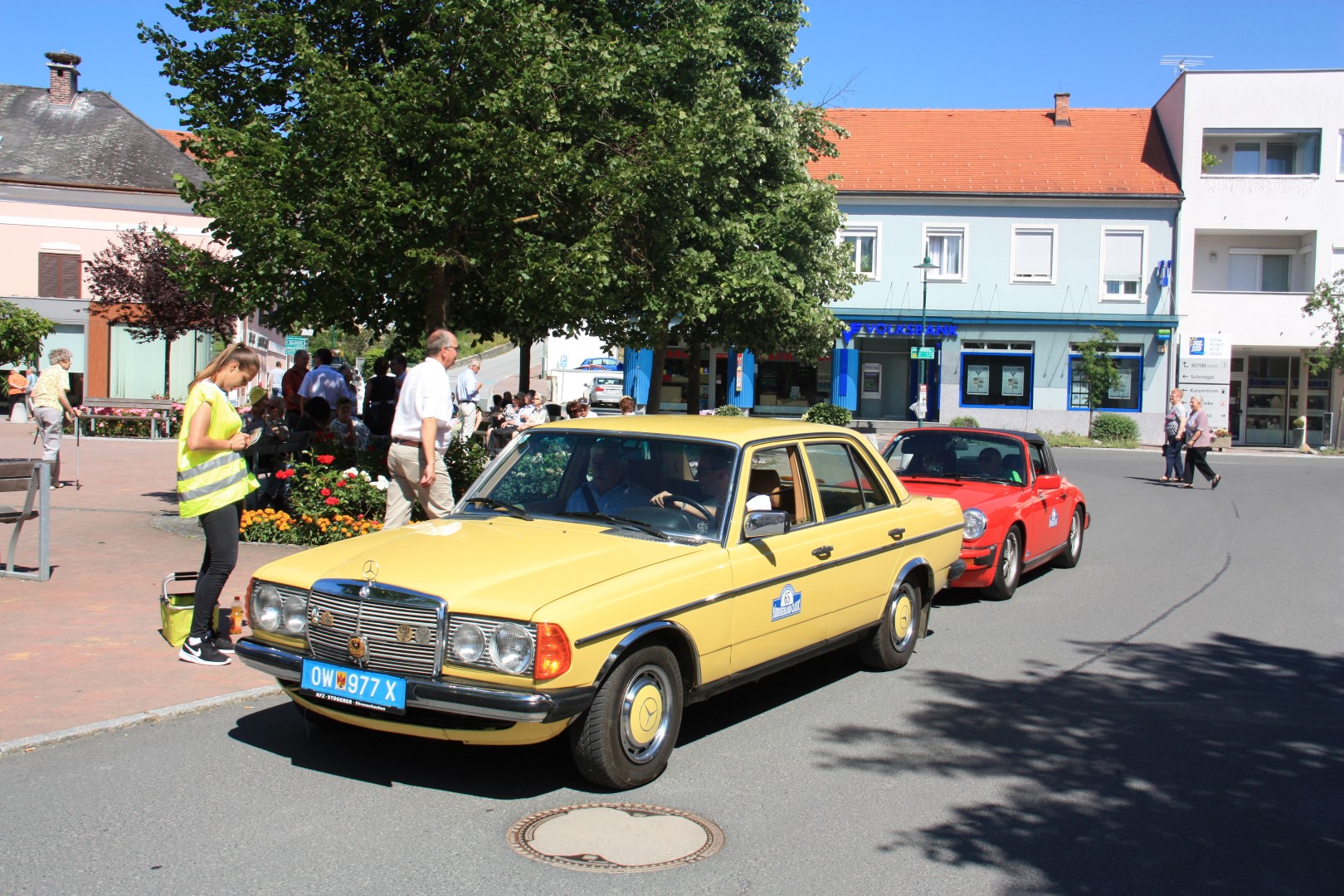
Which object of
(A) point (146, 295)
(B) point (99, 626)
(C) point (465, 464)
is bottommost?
(B) point (99, 626)

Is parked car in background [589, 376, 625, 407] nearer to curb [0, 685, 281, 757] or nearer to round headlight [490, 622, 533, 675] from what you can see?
curb [0, 685, 281, 757]

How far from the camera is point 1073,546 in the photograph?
11781 millimetres

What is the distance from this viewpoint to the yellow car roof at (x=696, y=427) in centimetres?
605

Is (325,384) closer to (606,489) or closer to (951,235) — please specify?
(606,489)

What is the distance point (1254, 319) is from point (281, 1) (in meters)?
33.4

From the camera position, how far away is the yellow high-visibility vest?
6.41 meters

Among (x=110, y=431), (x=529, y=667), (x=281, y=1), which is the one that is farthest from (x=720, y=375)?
(x=529, y=667)

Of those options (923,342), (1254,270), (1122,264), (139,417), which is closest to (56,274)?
(139,417)

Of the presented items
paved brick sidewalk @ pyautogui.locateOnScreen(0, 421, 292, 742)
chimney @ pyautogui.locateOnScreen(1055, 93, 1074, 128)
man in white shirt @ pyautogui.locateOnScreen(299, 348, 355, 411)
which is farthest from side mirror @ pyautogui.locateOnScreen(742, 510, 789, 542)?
chimney @ pyautogui.locateOnScreen(1055, 93, 1074, 128)

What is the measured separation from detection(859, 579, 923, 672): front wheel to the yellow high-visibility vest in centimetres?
384

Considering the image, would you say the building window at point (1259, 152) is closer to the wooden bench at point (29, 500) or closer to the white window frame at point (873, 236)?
the white window frame at point (873, 236)

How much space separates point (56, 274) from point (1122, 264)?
34.2 meters

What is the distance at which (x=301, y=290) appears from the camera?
1170cm

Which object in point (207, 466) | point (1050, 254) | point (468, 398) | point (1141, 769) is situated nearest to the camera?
point (1141, 769)
